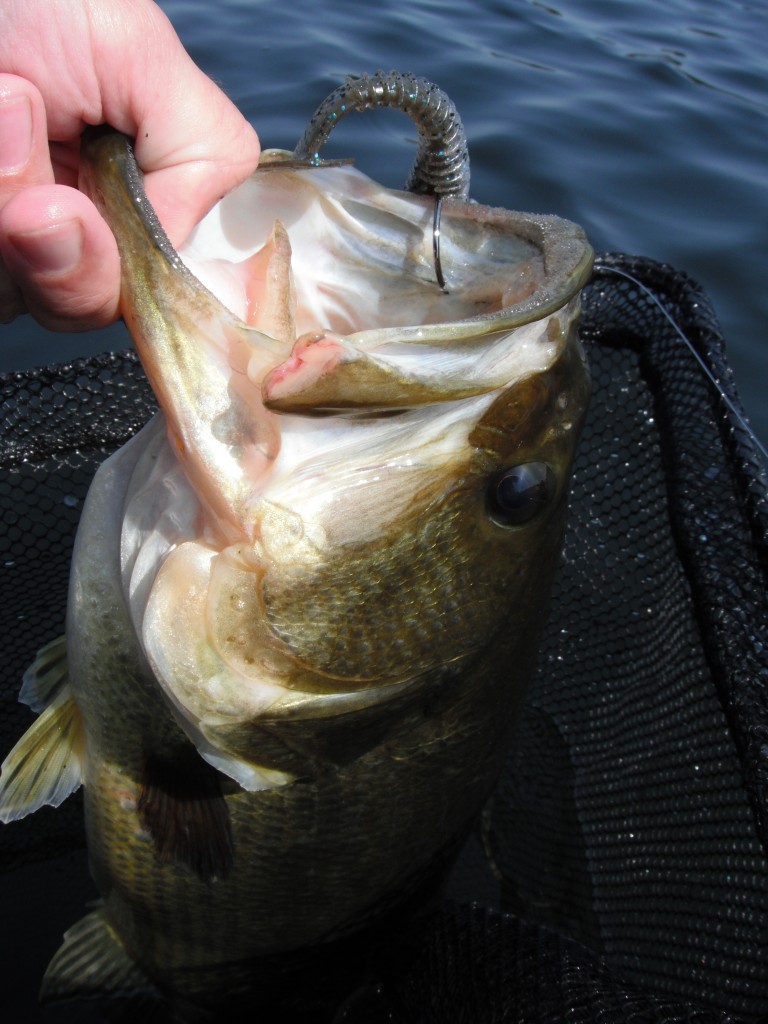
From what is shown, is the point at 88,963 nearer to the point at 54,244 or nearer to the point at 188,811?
the point at 188,811

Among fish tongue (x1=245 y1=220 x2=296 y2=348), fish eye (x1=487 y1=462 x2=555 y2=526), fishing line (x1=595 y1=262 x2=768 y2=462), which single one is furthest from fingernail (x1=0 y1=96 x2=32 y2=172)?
fishing line (x1=595 y1=262 x2=768 y2=462)

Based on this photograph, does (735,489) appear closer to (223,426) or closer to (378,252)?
(378,252)

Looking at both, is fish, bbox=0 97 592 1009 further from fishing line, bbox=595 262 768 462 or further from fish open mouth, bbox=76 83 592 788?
fishing line, bbox=595 262 768 462

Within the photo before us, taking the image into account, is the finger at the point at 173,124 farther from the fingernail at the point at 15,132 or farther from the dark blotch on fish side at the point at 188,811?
the dark blotch on fish side at the point at 188,811

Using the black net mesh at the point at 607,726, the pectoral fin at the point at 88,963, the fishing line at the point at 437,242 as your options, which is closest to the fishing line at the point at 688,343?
the black net mesh at the point at 607,726

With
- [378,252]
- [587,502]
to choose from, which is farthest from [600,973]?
[587,502]

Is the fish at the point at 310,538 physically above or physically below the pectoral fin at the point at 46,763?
above
